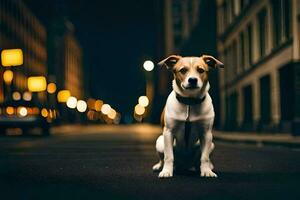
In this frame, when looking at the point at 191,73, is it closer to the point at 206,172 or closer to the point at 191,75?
the point at 191,75

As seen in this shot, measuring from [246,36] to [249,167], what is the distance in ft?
94.8

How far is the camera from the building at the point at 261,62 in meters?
27.2

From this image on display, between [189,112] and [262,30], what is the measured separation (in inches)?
1076

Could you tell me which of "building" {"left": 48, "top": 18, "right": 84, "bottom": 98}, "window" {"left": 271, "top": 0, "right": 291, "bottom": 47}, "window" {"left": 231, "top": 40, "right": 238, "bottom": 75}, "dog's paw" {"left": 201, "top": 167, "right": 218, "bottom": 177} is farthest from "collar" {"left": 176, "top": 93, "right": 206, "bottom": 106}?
"building" {"left": 48, "top": 18, "right": 84, "bottom": 98}

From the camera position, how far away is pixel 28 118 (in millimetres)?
28172

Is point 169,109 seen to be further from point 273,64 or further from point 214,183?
point 273,64

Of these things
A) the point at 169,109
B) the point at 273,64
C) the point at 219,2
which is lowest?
the point at 169,109

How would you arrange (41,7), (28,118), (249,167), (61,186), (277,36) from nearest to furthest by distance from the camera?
1. (61,186)
2. (249,167)
3. (28,118)
4. (277,36)
5. (41,7)

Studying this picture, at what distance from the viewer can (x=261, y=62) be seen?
33156 millimetres

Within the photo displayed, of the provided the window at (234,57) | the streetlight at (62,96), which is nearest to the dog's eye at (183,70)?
the window at (234,57)

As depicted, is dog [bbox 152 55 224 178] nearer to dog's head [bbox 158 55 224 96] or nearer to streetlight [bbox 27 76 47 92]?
dog's head [bbox 158 55 224 96]

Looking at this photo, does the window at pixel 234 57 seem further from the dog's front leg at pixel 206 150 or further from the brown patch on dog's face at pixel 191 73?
the brown patch on dog's face at pixel 191 73

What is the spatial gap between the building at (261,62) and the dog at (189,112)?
54.5ft

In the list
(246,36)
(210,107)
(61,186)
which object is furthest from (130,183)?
(246,36)
